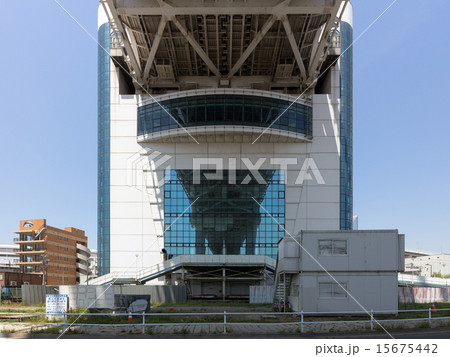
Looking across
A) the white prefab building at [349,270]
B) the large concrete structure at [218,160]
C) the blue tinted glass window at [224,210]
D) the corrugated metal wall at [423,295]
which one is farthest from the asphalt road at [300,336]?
the blue tinted glass window at [224,210]

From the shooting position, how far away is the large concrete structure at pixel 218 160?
50.9 meters

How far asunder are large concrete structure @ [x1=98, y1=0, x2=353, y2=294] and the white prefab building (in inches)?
1090

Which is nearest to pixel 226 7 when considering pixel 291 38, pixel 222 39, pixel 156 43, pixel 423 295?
pixel 291 38

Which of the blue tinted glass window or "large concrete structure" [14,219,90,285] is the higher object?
the blue tinted glass window

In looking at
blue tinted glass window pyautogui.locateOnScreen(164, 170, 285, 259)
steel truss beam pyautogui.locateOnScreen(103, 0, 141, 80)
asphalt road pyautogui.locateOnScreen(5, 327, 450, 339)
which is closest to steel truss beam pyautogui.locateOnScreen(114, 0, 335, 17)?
steel truss beam pyautogui.locateOnScreen(103, 0, 141, 80)

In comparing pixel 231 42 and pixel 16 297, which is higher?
pixel 231 42

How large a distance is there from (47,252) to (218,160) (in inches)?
2641

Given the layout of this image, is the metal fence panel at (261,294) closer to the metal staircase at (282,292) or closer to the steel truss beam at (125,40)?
the metal staircase at (282,292)

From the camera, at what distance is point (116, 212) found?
53.3 m

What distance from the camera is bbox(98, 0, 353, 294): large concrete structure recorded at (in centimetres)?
5091

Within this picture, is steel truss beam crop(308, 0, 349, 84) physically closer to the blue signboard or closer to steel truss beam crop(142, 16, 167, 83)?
steel truss beam crop(142, 16, 167, 83)

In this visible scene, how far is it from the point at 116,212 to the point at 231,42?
967 inches

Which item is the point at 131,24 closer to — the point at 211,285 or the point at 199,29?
the point at 199,29
